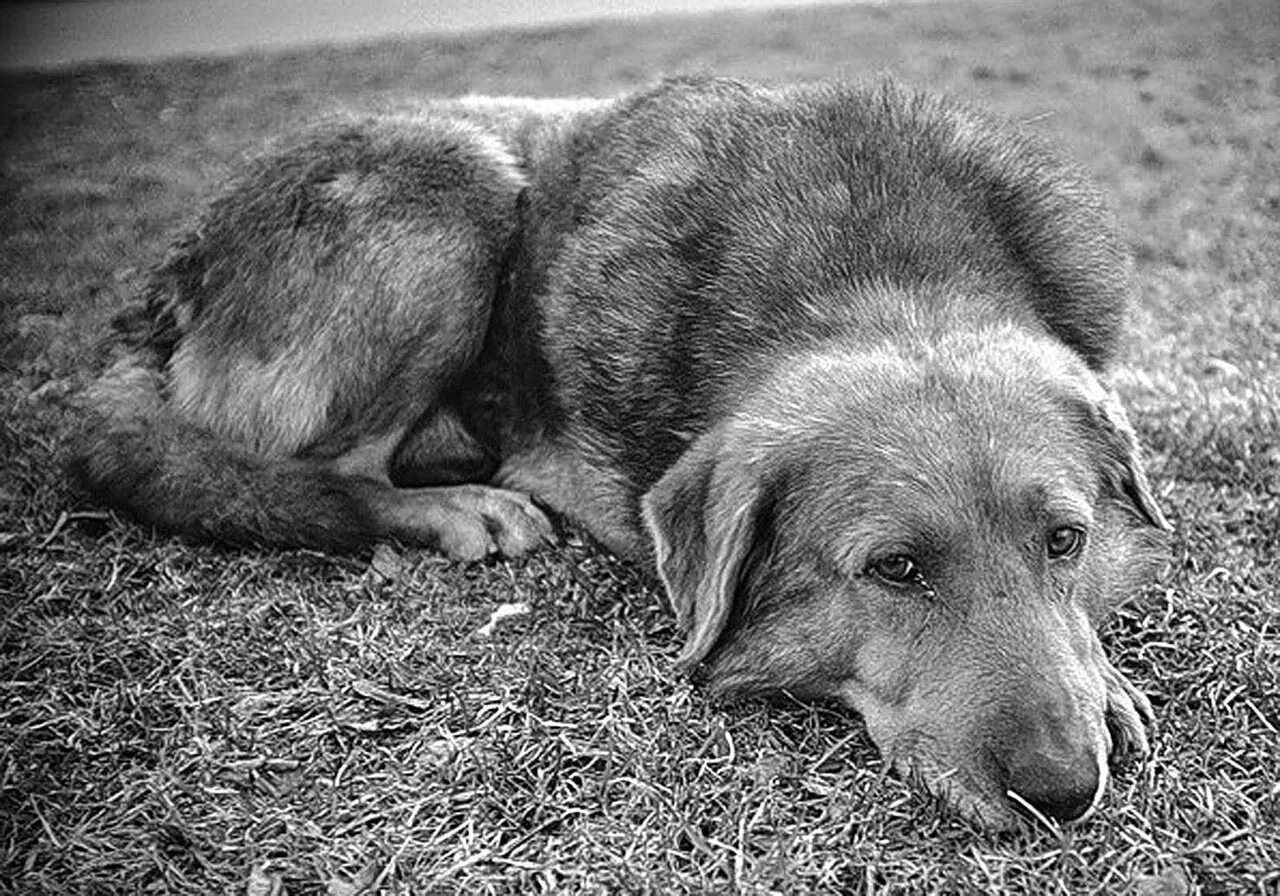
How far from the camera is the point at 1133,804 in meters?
3.11

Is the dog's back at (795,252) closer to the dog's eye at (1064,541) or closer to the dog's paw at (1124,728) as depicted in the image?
the dog's eye at (1064,541)

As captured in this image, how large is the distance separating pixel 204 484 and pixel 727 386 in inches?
73.0

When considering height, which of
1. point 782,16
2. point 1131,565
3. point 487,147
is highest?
point 487,147

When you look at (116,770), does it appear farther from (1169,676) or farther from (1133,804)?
(1169,676)

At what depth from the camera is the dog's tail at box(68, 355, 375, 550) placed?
4395 millimetres

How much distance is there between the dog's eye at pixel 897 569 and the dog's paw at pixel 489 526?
155cm

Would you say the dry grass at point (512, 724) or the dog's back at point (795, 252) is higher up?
the dog's back at point (795, 252)

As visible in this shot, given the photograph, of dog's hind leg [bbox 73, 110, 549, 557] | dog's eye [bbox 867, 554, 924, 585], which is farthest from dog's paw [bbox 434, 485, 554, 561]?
dog's eye [bbox 867, 554, 924, 585]

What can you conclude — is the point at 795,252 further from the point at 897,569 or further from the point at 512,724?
the point at 512,724

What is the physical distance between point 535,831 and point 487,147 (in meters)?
2.57

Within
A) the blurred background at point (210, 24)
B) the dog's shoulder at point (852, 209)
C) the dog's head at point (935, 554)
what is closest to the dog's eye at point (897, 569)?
the dog's head at point (935, 554)

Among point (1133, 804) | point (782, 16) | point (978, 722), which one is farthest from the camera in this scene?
point (782, 16)

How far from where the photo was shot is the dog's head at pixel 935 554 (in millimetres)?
2943

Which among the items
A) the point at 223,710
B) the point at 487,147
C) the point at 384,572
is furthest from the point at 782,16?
the point at 223,710
